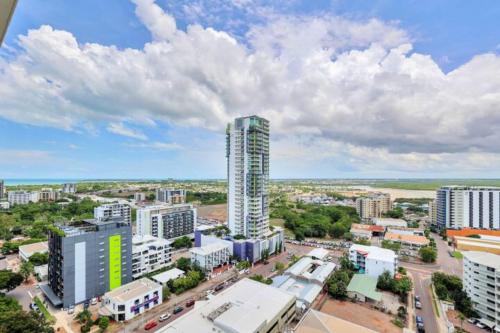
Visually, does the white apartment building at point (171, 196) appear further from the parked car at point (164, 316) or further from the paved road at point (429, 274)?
the paved road at point (429, 274)

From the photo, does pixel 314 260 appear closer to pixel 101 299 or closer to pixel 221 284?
pixel 221 284

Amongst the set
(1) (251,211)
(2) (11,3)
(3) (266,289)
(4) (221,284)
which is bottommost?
(4) (221,284)

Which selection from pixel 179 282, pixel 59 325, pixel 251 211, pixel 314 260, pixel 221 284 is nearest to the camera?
pixel 59 325

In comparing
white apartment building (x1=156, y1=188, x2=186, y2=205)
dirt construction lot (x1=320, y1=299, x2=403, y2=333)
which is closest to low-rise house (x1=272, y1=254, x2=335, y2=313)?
dirt construction lot (x1=320, y1=299, x2=403, y2=333)

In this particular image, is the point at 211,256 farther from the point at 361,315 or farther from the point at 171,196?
the point at 171,196

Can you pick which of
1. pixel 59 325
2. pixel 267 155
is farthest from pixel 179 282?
pixel 267 155

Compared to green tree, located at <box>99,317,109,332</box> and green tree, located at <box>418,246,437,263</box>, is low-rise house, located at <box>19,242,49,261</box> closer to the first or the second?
green tree, located at <box>99,317,109,332</box>

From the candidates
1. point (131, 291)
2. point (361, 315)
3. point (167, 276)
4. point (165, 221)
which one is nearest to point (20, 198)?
point (165, 221)
